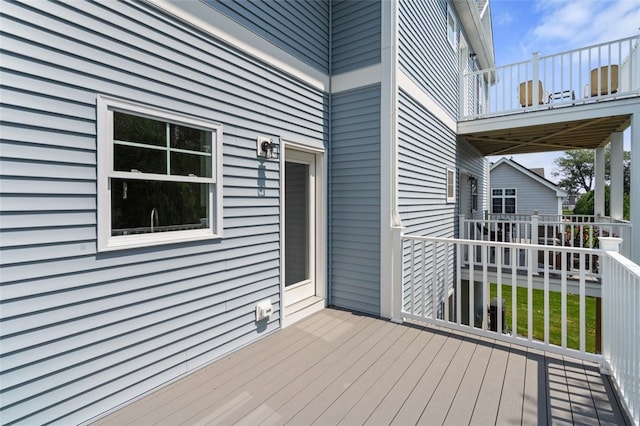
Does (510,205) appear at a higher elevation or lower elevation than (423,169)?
lower

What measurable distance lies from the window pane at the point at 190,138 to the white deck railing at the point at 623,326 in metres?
3.31

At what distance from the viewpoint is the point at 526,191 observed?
18.9 m

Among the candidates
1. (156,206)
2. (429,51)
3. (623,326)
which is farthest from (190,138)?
(429,51)

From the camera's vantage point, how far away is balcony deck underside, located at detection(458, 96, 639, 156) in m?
5.41

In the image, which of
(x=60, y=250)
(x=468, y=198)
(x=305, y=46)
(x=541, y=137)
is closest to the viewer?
(x=60, y=250)

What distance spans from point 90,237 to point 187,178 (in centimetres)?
86

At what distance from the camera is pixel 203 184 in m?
2.93

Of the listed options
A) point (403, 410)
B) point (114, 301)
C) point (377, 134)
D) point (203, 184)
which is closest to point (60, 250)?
point (114, 301)

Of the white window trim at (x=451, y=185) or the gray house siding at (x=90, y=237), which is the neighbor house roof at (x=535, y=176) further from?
the gray house siding at (x=90, y=237)

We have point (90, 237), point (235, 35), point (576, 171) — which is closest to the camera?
point (90, 237)

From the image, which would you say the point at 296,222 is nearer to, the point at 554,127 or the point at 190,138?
the point at 190,138

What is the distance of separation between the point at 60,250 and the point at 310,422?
6.45 ft

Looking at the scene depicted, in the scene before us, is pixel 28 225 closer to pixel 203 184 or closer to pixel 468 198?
pixel 203 184

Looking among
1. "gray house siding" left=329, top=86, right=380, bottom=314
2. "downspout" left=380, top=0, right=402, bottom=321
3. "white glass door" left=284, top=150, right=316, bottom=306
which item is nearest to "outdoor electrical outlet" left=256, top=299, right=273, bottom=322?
"white glass door" left=284, top=150, right=316, bottom=306
